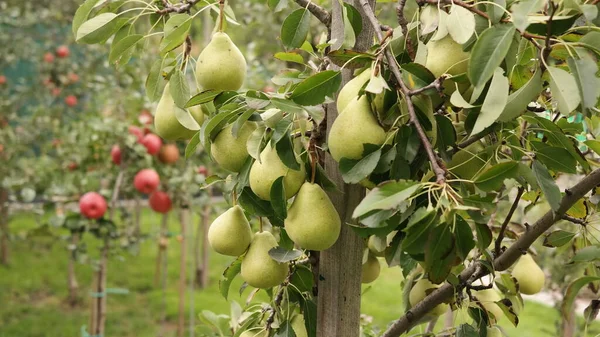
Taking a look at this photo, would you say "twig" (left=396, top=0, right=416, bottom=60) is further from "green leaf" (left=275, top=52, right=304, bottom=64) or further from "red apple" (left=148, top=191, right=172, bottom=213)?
"red apple" (left=148, top=191, right=172, bottom=213)

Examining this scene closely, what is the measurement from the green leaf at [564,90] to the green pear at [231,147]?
12.5 inches

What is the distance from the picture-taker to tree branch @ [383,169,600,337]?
603 mm

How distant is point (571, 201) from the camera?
0.60 m

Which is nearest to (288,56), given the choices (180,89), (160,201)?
(180,89)

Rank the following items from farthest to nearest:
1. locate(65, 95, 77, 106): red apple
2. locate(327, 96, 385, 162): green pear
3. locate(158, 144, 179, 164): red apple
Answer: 1. locate(65, 95, 77, 106): red apple
2. locate(158, 144, 179, 164): red apple
3. locate(327, 96, 385, 162): green pear

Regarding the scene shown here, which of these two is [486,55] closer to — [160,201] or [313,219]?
[313,219]

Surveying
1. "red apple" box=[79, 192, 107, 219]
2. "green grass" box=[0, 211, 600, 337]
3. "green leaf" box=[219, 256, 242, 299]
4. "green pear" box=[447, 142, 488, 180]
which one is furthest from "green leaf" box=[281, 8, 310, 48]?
"green grass" box=[0, 211, 600, 337]

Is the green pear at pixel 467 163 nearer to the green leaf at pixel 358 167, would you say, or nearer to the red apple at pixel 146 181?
the green leaf at pixel 358 167

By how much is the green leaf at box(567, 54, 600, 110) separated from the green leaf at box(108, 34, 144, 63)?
49 cm

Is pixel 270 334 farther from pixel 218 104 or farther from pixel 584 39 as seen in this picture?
pixel 584 39

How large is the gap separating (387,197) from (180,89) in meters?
0.35

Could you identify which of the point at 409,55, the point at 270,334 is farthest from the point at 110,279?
the point at 409,55

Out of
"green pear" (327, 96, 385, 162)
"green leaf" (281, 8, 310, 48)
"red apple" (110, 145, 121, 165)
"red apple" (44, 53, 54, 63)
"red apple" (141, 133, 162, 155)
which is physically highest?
"red apple" (44, 53, 54, 63)

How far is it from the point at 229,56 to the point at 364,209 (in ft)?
1.11
